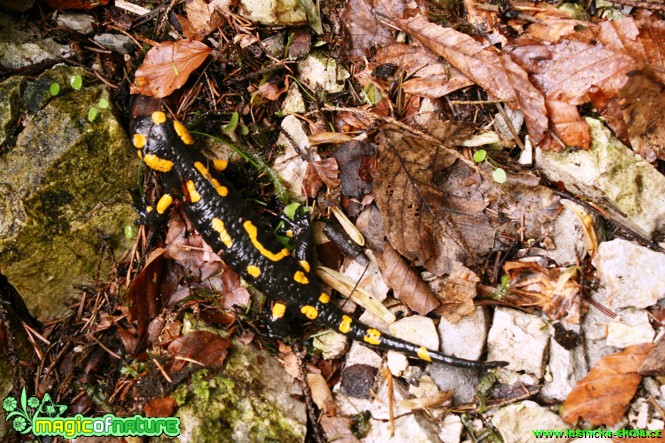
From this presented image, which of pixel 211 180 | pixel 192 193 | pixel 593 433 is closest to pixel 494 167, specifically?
pixel 593 433

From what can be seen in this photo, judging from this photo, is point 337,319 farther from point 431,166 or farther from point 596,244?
point 596,244

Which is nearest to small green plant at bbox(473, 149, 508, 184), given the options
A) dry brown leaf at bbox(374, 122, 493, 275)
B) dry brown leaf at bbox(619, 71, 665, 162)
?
dry brown leaf at bbox(374, 122, 493, 275)

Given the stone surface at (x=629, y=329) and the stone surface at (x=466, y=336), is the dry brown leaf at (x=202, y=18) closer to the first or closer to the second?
the stone surface at (x=466, y=336)

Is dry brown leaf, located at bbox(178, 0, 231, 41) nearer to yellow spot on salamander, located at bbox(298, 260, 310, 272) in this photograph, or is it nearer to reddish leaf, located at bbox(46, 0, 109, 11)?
reddish leaf, located at bbox(46, 0, 109, 11)

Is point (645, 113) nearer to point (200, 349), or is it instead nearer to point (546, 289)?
point (546, 289)

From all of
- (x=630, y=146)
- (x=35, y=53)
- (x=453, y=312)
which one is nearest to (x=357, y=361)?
(x=453, y=312)

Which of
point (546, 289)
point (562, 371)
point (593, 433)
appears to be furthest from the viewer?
point (546, 289)

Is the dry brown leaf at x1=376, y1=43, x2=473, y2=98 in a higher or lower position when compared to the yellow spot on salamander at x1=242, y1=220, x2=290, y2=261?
higher

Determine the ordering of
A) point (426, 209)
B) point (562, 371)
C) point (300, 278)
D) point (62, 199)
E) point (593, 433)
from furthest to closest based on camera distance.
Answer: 1. point (300, 278)
2. point (62, 199)
3. point (426, 209)
4. point (562, 371)
5. point (593, 433)
